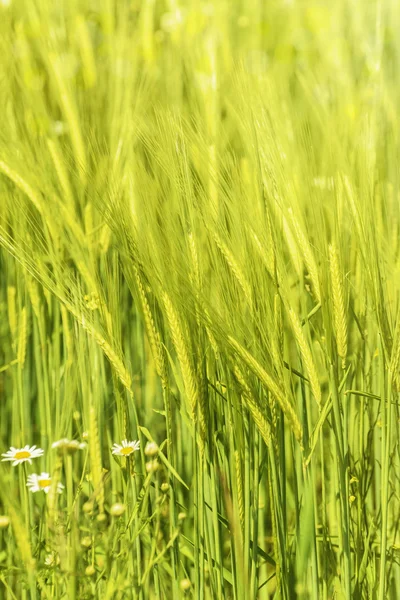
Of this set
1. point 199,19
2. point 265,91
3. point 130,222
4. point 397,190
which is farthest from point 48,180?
point 199,19

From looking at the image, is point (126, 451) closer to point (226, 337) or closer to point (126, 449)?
point (126, 449)

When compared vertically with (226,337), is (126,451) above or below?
below

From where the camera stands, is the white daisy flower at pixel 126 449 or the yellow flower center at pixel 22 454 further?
the yellow flower center at pixel 22 454

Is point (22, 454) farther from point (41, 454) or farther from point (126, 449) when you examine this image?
point (126, 449)

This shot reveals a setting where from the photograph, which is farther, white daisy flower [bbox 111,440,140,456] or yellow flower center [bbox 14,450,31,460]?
yellow flower center [bbox 14,450,31,460]

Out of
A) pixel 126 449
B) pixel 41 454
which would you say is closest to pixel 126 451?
pixel 126 449

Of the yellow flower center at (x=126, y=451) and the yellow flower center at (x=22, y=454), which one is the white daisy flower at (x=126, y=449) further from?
the yellow flower center at (x=22, y=454)

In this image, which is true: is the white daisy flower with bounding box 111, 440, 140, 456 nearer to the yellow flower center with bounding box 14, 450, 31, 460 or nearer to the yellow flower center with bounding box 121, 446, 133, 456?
the yellow flower center with bounding box 121, 446, 133, 456

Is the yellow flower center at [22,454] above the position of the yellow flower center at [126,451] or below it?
below

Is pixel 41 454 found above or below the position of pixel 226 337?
below

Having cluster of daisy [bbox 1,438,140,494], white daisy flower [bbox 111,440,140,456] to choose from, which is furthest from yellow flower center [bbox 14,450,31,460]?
white daisy flower [bbox 111,440,140,456]

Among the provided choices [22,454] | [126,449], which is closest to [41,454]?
[22,454]

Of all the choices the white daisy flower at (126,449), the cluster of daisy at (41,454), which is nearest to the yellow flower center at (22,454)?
the cluster of daisy at (41,454)

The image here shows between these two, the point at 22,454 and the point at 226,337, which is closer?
the point at 226,337
